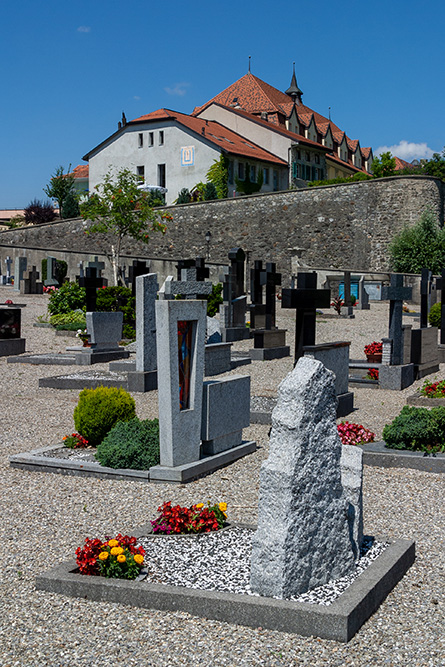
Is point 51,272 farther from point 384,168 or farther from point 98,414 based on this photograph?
point 384,168

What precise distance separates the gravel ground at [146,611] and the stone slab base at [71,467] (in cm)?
11

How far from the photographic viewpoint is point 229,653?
11.2 ft

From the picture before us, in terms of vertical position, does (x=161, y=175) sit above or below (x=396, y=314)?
above

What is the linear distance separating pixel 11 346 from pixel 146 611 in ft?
38.7

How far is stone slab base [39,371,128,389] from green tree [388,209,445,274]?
24367mm

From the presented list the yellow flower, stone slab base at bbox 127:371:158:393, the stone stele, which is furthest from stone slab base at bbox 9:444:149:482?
stone slab base at bbox 127:371:158:393

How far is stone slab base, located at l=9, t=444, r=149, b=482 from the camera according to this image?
652cm

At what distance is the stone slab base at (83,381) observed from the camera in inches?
444

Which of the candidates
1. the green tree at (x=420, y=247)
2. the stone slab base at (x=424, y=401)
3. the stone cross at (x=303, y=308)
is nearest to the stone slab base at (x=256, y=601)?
the stone cross at (x=303, y=308)

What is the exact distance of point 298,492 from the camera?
381cm

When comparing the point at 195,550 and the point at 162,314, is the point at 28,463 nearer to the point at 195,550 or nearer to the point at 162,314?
the point at 162,314

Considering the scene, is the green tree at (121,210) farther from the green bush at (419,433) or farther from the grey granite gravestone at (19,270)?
the green bush at (419,433)

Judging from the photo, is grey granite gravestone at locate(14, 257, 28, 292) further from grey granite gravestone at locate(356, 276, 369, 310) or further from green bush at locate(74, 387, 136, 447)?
green bush at locate(74, 387, 136, 447)

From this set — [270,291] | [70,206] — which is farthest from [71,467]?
[70,206]
